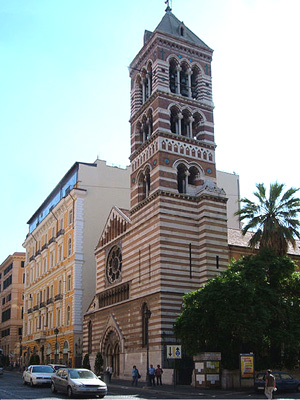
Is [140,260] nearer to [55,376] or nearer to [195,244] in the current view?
[195,244]

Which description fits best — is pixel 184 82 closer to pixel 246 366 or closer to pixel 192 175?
pixel 192 175

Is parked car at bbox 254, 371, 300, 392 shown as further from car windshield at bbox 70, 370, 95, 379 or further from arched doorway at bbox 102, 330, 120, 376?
arched doorway at bbox 102, 330, 120, 376

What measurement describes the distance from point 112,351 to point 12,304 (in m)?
46.5

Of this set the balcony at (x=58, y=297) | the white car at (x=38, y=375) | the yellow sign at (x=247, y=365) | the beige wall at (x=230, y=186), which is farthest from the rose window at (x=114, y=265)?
the beige wall at (x=230, y=186)

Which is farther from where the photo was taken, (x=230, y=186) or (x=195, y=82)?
(x=230, y=186)

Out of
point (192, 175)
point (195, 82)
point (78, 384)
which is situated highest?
point (195, 82)

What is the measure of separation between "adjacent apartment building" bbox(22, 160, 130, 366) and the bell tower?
40.4ft

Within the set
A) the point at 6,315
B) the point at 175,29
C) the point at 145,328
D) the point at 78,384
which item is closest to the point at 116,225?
the point at 145,328

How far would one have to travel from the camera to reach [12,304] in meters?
85.8

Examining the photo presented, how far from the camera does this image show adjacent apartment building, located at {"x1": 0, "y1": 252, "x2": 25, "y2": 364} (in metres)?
84.2

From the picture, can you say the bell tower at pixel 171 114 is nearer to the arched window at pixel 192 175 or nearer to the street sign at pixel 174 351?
the arched window at pixel 192 175

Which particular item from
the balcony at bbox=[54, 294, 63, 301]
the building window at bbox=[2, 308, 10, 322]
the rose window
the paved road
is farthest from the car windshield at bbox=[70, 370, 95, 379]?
the building window at bbox=[2, 308, 10, 322]

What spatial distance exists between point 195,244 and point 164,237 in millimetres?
2739

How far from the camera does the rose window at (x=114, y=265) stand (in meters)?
45.4
